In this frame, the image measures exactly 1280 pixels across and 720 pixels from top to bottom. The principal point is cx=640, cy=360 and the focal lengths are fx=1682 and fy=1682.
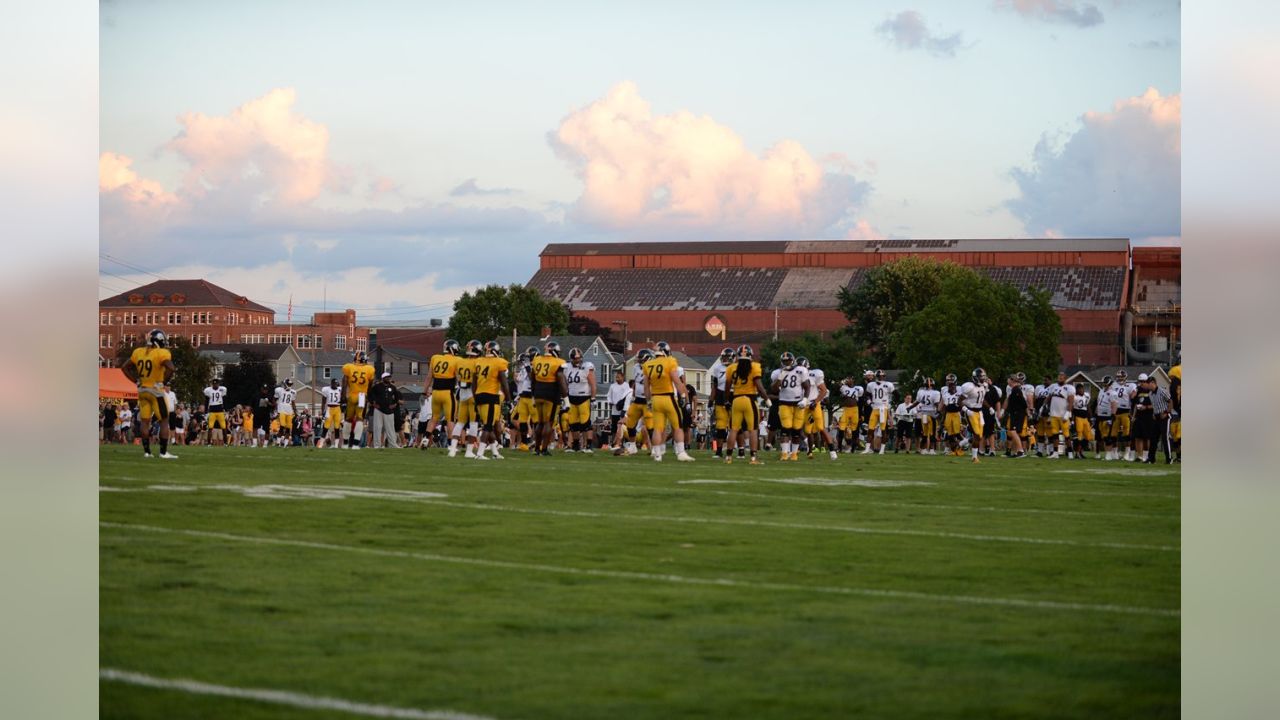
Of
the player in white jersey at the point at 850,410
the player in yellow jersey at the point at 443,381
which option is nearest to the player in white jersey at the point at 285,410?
the player in white jersey at the point at 850,410

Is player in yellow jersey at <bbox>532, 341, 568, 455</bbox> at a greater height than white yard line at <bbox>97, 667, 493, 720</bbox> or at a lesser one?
greater

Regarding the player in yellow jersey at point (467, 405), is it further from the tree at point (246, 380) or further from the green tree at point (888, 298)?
the tree at point (246, 380)

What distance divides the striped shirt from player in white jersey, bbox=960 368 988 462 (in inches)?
133

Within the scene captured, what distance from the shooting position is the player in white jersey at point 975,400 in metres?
28.2

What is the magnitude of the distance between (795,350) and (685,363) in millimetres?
29969

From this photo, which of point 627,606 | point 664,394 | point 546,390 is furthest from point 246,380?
point 627,606

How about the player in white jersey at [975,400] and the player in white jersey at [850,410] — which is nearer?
the player in white jersey at [975,400]

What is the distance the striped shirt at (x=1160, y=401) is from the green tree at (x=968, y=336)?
38914 mm

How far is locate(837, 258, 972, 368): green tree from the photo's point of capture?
77.4 meters

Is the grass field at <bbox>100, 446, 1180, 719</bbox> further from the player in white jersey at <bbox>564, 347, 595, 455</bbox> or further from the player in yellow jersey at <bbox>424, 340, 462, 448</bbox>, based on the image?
the player in white jersey at <bbox>564, 347, 595, 455</bbox>

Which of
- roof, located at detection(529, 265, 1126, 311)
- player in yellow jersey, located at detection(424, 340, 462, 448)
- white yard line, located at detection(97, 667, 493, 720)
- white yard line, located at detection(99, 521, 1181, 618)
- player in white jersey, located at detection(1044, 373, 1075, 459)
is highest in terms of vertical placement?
roof, located at detection(529, 265, 1126, 311)

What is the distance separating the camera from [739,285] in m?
119

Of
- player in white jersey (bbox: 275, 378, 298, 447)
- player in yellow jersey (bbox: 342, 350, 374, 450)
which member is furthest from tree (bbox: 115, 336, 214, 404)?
player in yellow jersey (bbox: 342, 350, 374, 450)
